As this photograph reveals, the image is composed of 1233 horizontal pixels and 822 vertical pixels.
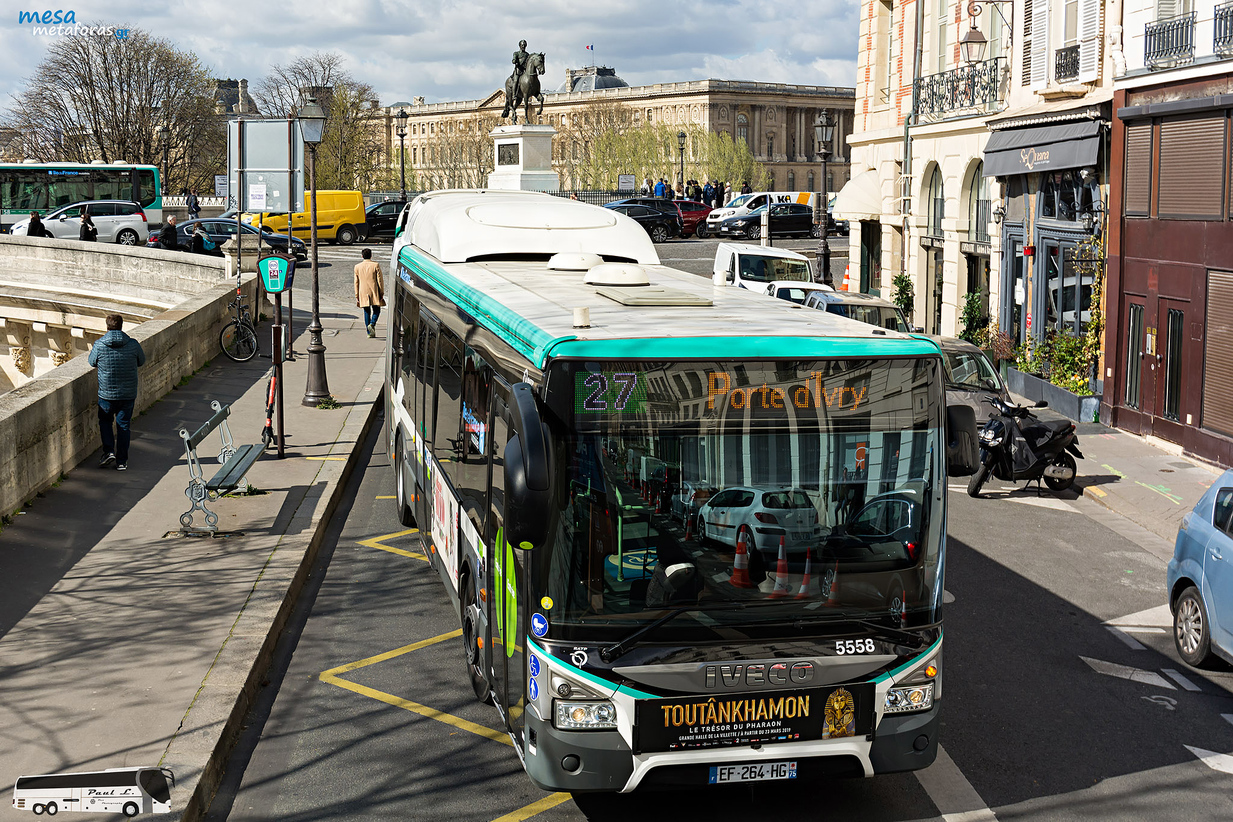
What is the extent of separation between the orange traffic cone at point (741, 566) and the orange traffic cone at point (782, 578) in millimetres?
110

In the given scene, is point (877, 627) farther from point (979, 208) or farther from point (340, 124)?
point (340, 124)

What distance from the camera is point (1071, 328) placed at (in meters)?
23.2

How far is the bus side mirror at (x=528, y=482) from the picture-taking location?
5.68m

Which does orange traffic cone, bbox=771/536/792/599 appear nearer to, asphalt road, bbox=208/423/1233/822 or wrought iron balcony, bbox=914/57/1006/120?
asphalt road, bbox=208/423/1233/822

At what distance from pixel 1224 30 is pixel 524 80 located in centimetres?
3140

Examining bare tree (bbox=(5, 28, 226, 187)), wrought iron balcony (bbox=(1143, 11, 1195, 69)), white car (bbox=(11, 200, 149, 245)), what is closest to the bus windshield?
wrought iron balcony (bbox=(1143, 11, 1195, 69))

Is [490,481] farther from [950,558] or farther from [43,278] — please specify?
[43,278]

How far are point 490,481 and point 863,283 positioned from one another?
106ft

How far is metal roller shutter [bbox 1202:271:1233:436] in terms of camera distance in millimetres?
17562

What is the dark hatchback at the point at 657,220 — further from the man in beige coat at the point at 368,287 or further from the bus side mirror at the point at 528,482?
the bus side mirror at the point at 528,482

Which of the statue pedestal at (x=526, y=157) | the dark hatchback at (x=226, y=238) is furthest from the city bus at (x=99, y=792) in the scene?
the dark hatchback at (x=226, y=238)

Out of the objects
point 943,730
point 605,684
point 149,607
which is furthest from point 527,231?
point 605,684

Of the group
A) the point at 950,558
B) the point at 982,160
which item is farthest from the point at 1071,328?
the point at 950,558

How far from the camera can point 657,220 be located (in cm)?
5834
